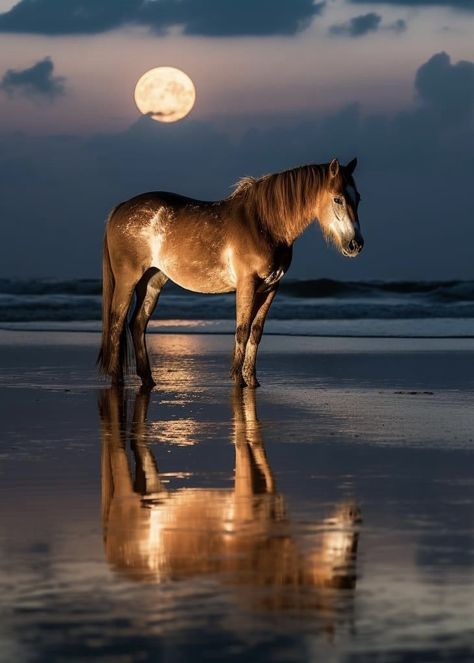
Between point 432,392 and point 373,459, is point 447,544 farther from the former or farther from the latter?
point 432,392

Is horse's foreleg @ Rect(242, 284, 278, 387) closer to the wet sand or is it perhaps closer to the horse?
the horse

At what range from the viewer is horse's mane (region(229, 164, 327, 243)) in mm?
12070

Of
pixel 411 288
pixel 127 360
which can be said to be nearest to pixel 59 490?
pixel 127 360

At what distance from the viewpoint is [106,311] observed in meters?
13.1

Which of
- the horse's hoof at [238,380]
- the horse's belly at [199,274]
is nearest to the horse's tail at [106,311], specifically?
the horse's belly at [199,274]

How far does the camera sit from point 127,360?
13.0 meters

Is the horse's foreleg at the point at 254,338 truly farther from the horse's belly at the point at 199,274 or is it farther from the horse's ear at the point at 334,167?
the horse's ear at the point at 334,167

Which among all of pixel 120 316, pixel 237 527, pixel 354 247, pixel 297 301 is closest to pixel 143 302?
pixel 120 316

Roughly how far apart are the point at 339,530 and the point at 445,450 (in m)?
2.59

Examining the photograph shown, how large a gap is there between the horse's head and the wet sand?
153cm

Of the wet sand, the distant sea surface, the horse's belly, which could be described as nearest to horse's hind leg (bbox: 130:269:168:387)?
the horse's belly

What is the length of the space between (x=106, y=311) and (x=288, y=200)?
2153 millimetres

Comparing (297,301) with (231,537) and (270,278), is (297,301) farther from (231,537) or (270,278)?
(231,537)

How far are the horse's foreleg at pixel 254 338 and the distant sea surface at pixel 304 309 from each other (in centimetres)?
909
